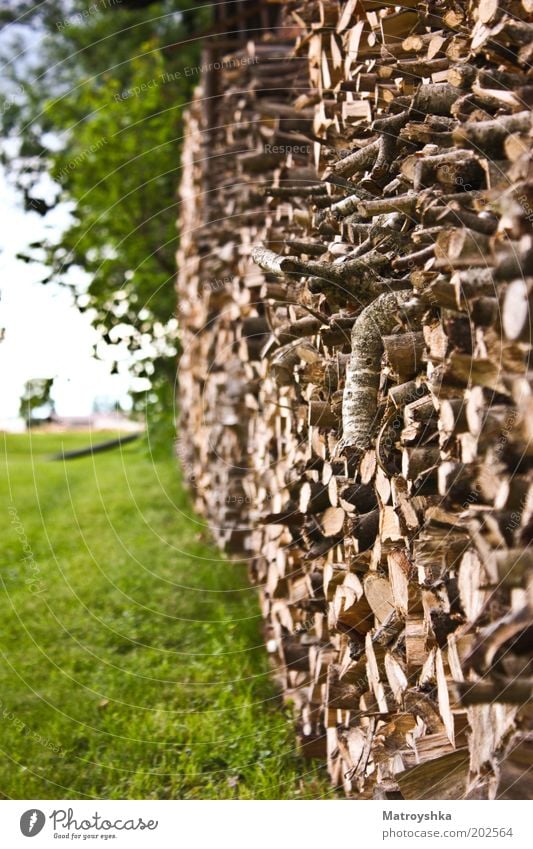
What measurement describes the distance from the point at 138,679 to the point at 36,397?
172 cm

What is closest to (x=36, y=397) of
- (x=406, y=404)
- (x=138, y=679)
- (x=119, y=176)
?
(x=138, y=679)

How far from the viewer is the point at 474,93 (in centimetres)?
177

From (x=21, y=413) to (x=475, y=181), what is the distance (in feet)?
10.9

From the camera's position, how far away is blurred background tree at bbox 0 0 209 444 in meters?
4.62

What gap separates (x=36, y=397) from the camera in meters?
4.27

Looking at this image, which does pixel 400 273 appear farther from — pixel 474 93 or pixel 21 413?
pixel 21 413

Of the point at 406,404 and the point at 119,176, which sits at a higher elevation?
the point at 119,176
